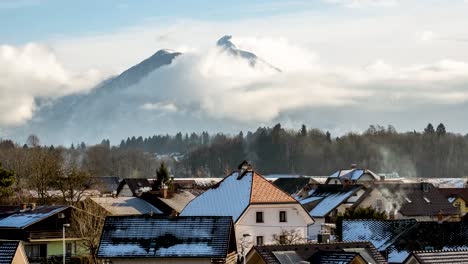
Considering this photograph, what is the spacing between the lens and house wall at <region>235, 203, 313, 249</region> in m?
53.7

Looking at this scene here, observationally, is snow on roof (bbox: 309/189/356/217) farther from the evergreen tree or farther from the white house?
the evergreen tree

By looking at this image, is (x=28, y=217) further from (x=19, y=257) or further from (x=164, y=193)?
(x=19, y=257)

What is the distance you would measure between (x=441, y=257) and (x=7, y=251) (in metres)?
15.7

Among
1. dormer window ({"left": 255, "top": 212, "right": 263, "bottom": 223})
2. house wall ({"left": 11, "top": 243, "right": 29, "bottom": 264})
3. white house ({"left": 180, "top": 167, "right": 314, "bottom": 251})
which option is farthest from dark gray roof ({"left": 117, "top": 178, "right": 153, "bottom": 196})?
house wall ({"left": 11, "top": 243, "right": 29, "bottom": 264})

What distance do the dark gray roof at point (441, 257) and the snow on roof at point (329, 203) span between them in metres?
41.3

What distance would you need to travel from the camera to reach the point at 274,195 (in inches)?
2190

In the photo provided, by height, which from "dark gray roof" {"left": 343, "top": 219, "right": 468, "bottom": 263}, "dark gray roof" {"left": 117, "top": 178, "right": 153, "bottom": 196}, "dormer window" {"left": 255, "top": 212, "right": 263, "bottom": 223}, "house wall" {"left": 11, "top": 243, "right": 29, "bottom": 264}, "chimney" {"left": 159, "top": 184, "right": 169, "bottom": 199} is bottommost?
"house wall" {"left": 11, "top": 243, "right": 29, "bottom": 264}

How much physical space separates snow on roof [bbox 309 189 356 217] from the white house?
1785 centimetres

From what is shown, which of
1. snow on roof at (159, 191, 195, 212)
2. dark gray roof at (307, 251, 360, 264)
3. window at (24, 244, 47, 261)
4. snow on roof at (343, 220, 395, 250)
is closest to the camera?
dark gray roof at (307, 251, 360, 264)

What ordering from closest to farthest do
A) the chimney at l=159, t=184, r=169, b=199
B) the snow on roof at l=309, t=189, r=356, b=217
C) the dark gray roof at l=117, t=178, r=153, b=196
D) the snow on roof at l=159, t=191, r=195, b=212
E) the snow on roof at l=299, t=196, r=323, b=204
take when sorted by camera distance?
the snow on roof at l=159, t=191, r=195, b=212
the chimney at l=159, t=184, r=169, b=199
the snow on roof at l=309, t=189, r=356, b=217
the snow on roof at l=299, t=196, r=323, b=204
the dark gray roof at l=117, t=178, r=153, b=196

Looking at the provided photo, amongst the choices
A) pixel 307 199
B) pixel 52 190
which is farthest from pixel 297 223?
pixel 52 190

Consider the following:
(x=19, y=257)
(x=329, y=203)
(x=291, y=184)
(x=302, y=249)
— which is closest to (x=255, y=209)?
Result: (x=19, y=257)

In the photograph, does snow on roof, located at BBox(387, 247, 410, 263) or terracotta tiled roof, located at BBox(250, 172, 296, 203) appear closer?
snow on roof, located at BBox(387, 247, 410, 263)

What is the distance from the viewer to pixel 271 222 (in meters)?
55.0
